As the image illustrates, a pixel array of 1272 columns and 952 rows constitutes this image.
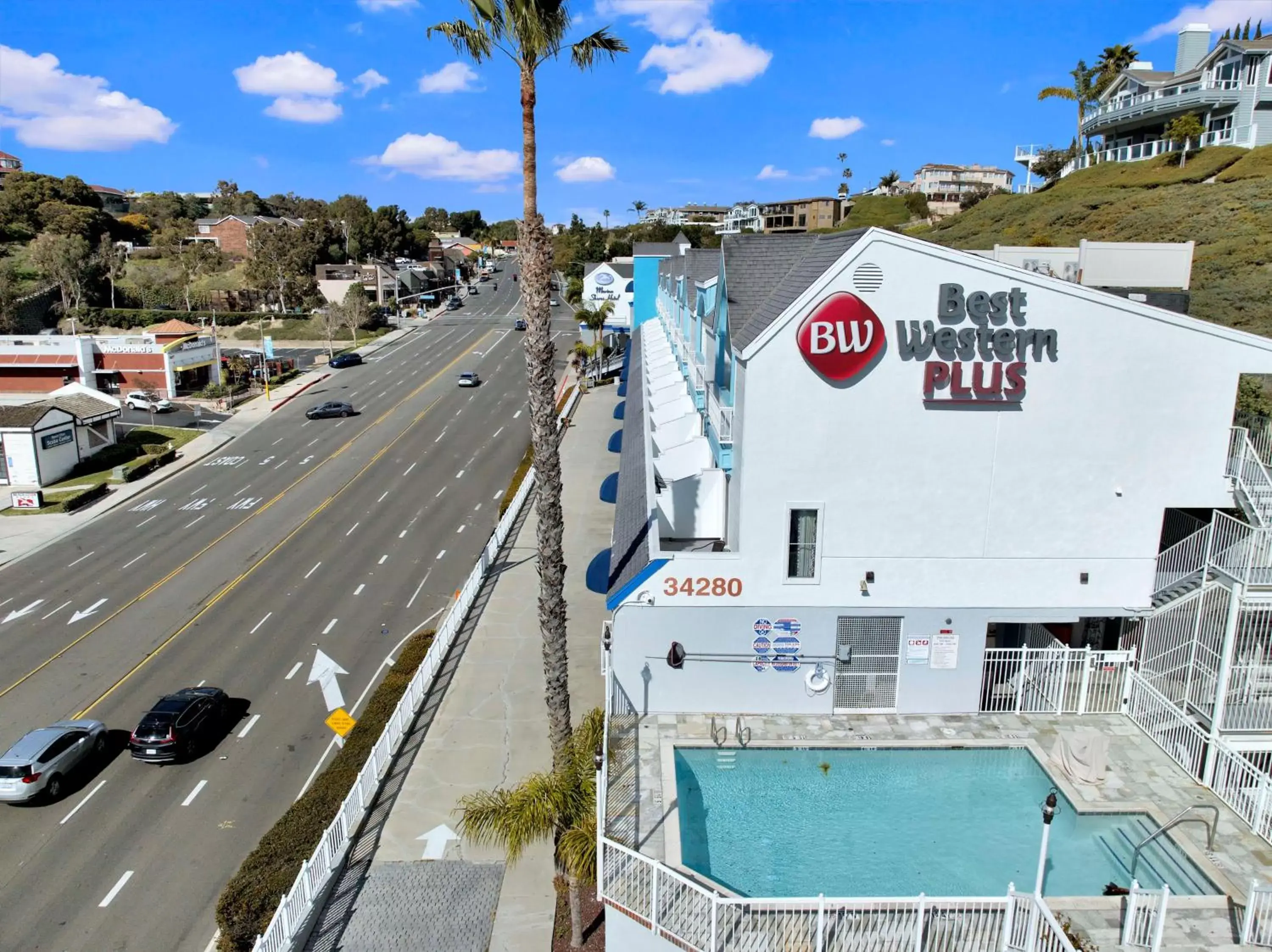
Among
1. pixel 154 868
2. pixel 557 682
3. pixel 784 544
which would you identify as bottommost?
pixel 154 868

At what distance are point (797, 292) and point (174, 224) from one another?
529ft

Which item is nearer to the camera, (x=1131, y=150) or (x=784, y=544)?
(x=784, y=544)

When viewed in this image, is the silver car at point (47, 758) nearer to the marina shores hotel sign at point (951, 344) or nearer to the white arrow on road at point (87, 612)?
the white arrow on road at point (87, 612)

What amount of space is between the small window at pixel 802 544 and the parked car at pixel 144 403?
2260 inches

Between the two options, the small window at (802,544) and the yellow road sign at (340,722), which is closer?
the small window at (802,544)

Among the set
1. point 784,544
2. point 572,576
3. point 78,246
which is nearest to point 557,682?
point 784,544

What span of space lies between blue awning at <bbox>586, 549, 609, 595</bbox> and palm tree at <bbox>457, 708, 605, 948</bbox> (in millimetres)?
7785

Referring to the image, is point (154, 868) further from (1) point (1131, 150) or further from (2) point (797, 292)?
(1) point (1131, 150)

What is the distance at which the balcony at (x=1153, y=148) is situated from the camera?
74500 millimetres

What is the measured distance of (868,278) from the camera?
657 inches

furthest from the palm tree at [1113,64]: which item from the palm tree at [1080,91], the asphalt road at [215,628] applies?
the asphalt road at [215,628]

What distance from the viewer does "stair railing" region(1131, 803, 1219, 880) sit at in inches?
498

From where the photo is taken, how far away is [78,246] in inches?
3851

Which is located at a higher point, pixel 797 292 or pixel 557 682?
pixel 797 292
